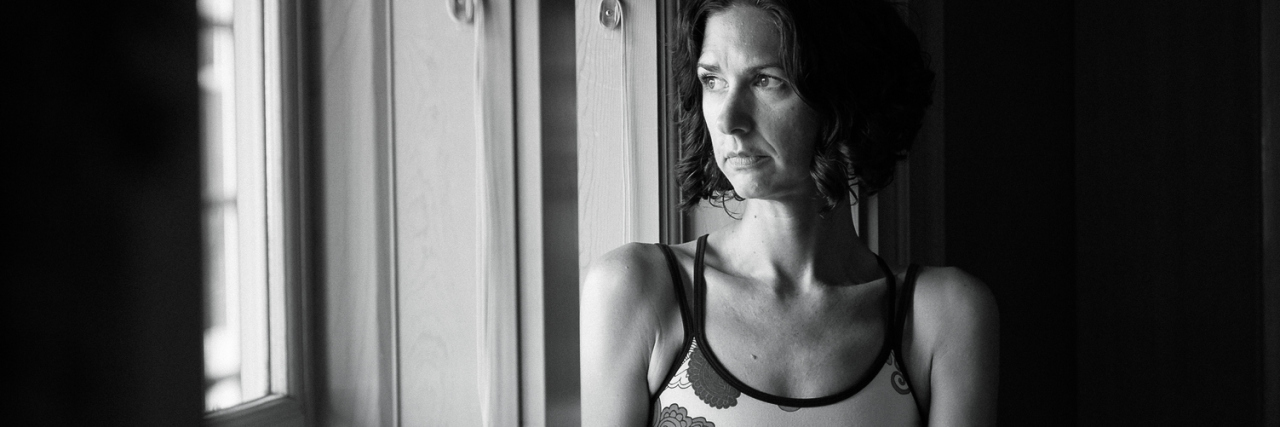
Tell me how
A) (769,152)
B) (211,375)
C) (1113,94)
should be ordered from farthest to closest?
1. (1113,94)
2. (769,152)
3. (211,375)

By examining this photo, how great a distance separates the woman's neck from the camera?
98cm

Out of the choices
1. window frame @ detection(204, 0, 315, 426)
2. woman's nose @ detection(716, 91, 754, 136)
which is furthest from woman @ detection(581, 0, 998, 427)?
window frame @ detection(204, 0, 315, 426)

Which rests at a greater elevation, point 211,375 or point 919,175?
point 919,175

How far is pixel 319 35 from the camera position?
0.71 m

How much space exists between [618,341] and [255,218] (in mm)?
394

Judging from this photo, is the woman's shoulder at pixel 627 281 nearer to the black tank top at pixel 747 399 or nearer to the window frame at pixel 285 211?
the black tank top at pixel 747 399

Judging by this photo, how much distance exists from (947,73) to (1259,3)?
65 centimetres

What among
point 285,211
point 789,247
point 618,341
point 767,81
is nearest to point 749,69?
point 767,81

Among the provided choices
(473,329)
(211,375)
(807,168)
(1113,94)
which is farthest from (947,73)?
(211,375)

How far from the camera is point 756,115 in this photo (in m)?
0.92

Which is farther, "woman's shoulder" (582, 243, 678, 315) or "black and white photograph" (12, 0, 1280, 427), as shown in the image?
"woman's shoulder" (582, 243, 678, 315)

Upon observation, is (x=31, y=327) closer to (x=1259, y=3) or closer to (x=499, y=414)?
(x=499, y=414)

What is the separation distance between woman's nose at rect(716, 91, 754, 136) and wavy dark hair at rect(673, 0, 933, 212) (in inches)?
2.2

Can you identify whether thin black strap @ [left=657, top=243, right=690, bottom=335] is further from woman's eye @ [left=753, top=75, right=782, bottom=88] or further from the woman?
woman's eye @ [left=753, top=75, right=782, bottom=88]
